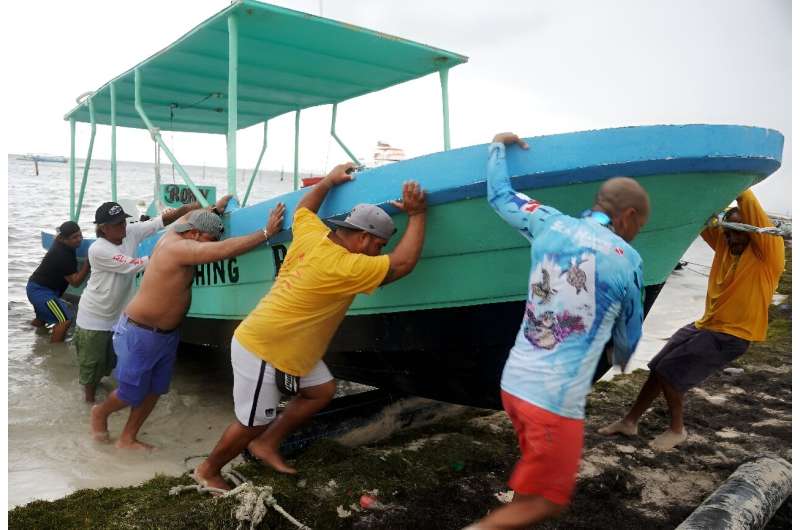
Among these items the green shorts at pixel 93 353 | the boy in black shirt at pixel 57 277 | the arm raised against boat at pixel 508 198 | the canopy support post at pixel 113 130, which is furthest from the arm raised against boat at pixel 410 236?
the boy in black shirt at pixel 57 277

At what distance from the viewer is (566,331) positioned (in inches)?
79.7

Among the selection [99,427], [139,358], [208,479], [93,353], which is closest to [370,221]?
[208,479]

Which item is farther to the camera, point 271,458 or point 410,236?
point 271,458

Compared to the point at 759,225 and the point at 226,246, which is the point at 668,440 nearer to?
the point at 759,225

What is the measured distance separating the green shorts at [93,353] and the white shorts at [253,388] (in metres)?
2.15

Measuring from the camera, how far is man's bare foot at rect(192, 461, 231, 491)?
289cm

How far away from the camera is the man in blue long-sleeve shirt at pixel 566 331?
200cm

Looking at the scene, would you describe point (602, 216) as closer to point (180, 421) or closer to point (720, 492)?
point (720, 492)

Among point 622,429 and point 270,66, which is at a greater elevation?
point 270,66

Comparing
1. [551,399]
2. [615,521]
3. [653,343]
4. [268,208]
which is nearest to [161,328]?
[268,208]

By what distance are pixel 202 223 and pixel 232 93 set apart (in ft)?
2.63

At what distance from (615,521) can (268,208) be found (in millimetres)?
2411

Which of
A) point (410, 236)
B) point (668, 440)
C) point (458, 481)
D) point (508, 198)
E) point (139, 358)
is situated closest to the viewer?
point (508, 198)

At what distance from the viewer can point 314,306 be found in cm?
271
